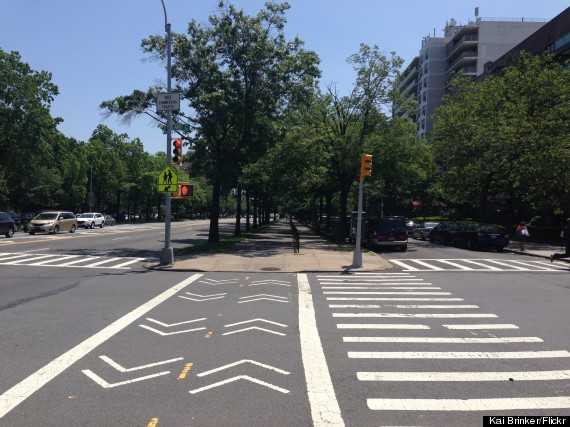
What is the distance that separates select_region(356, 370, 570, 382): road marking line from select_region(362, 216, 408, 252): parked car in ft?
64.9

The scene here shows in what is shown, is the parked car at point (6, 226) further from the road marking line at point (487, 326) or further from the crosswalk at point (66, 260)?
the road marking line at point (487, 326)

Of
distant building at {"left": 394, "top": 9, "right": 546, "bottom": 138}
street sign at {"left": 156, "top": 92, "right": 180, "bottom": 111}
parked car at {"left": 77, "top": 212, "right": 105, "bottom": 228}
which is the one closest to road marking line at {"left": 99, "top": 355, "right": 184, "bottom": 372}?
street sign at {"left": 156, "top": 92, "right": 180, "bottom": 111}

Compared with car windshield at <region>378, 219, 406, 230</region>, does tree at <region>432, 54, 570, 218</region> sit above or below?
above

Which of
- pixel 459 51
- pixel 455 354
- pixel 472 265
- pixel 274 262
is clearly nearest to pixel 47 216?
pixel 274 262

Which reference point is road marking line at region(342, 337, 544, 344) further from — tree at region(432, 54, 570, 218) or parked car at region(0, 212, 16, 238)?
parked car at region(0, 212, 16, 238)

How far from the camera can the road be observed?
4.39 meters

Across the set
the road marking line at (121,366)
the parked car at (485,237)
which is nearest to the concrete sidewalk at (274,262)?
the parked car at (485,237)

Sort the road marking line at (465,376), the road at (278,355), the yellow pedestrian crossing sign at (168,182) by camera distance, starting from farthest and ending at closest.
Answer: the yellow pedestrian crossing sign at (168,182)
the road marking line at (465,376)
the road at (278,355)

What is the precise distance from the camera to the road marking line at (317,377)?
166 inches

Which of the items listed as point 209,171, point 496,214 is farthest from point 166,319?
point 496,214

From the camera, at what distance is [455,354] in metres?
6.22

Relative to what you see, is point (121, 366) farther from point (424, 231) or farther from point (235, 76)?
point (424, 231)

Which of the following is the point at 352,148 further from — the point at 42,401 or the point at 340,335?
the point at 42,401

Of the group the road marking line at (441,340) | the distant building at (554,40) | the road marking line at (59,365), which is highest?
the distant building at (554,40)
